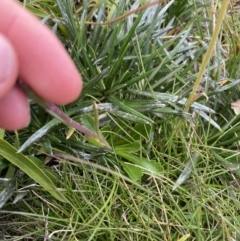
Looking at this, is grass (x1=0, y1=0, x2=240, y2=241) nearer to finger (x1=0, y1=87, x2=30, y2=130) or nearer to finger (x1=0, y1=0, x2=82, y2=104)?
finger (x1=0, y1=87, x2=30, y2=130)

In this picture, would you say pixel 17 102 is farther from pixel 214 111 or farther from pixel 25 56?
A: pixel 214 111

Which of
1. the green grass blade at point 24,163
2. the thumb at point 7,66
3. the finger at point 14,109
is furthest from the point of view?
the green grass blade at point 24,163

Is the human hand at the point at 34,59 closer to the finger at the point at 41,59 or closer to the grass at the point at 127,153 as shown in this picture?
the finger at the point at 41,59

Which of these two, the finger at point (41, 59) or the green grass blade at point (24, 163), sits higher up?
the finger at point (41, 59)

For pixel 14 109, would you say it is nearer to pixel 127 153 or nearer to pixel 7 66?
pixel 7 66

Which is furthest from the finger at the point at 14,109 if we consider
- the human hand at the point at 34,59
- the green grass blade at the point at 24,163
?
the green grass blade at the point at 24,163

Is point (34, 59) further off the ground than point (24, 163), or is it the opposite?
point (34, 59)

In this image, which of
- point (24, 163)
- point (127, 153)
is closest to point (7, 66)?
point (24, 163)
